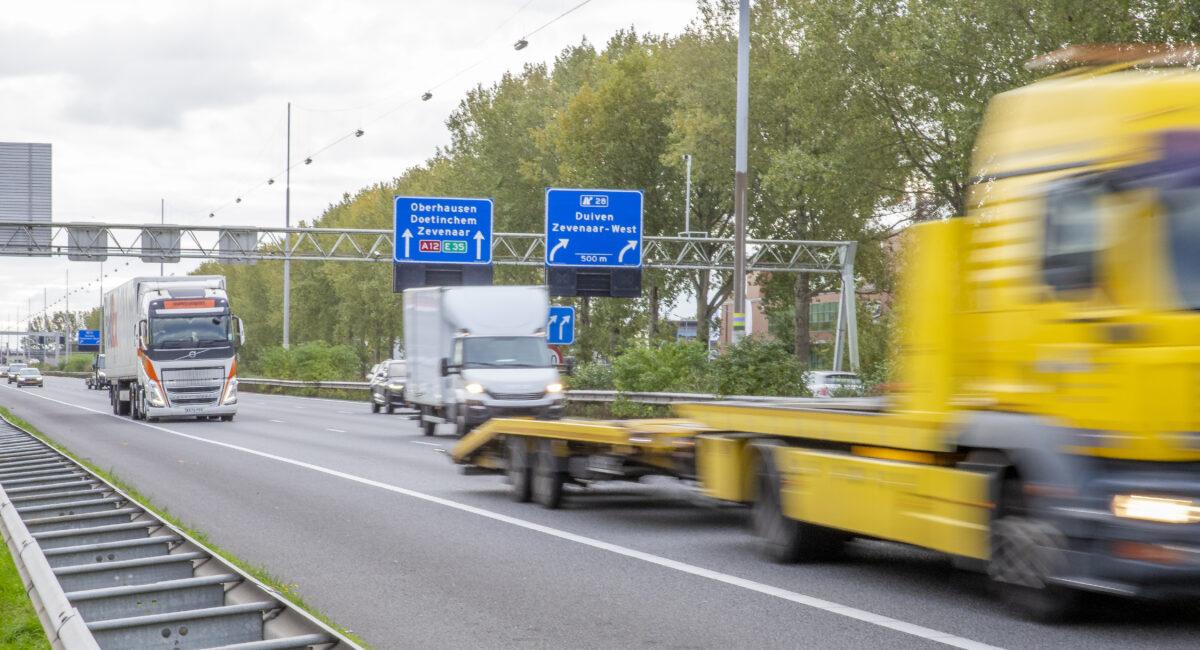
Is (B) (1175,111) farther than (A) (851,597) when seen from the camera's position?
No

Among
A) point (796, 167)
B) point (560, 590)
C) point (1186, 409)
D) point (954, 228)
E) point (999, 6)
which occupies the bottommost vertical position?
point (560, 590)

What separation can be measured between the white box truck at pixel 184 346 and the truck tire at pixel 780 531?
24806mm

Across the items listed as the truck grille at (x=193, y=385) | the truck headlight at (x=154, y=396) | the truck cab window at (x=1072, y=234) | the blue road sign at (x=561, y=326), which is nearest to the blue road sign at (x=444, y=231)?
the blue road sign at (x=561, y=326)

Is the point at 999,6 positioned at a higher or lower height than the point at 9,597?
higher

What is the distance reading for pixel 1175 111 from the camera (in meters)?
6.94

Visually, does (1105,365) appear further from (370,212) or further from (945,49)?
(370,212)

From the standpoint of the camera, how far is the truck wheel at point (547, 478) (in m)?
13.5

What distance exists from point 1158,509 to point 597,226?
3036cm

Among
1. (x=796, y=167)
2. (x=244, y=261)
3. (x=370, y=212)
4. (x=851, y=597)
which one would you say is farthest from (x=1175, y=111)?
(x=370, y=212)

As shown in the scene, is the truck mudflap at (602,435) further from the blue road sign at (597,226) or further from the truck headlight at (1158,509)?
the blue road sign at (597,226)

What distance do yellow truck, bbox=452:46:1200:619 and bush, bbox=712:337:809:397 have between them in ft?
64.5

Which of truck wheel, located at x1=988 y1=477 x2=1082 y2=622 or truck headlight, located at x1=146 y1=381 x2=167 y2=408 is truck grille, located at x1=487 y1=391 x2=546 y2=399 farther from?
truck wheel, located at x1=988 y1=477 x2=1082 y2=622

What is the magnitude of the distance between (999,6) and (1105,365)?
2984cm

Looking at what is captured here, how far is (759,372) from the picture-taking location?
2920 cm
